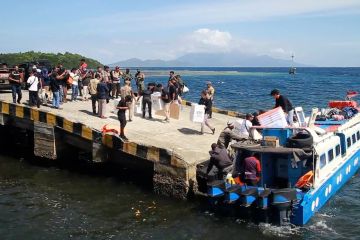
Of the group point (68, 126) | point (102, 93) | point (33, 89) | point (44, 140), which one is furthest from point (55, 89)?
point (68, 126)

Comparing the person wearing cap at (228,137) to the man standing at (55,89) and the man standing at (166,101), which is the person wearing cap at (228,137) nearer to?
the man standing at (166,101)

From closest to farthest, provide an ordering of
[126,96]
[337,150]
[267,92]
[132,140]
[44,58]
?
[337,150]
[132,140]
[126,96]
[267,92]
[44,58]

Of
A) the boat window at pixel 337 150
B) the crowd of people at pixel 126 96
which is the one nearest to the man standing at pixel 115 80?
the crowd of people at pixel 126 96

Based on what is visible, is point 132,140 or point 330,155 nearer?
point 330,155

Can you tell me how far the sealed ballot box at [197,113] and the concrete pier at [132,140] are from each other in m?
0.64

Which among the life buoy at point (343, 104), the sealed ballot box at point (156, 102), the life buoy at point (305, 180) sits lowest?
the life buoy at point (305, 180)

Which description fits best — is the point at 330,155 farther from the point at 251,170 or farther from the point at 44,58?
the point at 44,58

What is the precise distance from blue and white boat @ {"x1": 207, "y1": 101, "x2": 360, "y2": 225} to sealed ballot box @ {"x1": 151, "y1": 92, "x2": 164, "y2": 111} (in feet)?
24.8

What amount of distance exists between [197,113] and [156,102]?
342cm

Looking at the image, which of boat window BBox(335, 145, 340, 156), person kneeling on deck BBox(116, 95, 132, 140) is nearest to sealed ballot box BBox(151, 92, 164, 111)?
person kneeling on deck BBox(116, 95, 132, 140)

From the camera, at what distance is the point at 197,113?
57.9 ft

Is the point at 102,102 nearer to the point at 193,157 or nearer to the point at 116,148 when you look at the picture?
the point at 116,148

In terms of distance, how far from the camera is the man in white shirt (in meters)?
19.0

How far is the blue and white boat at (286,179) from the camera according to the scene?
11781 millimetres
